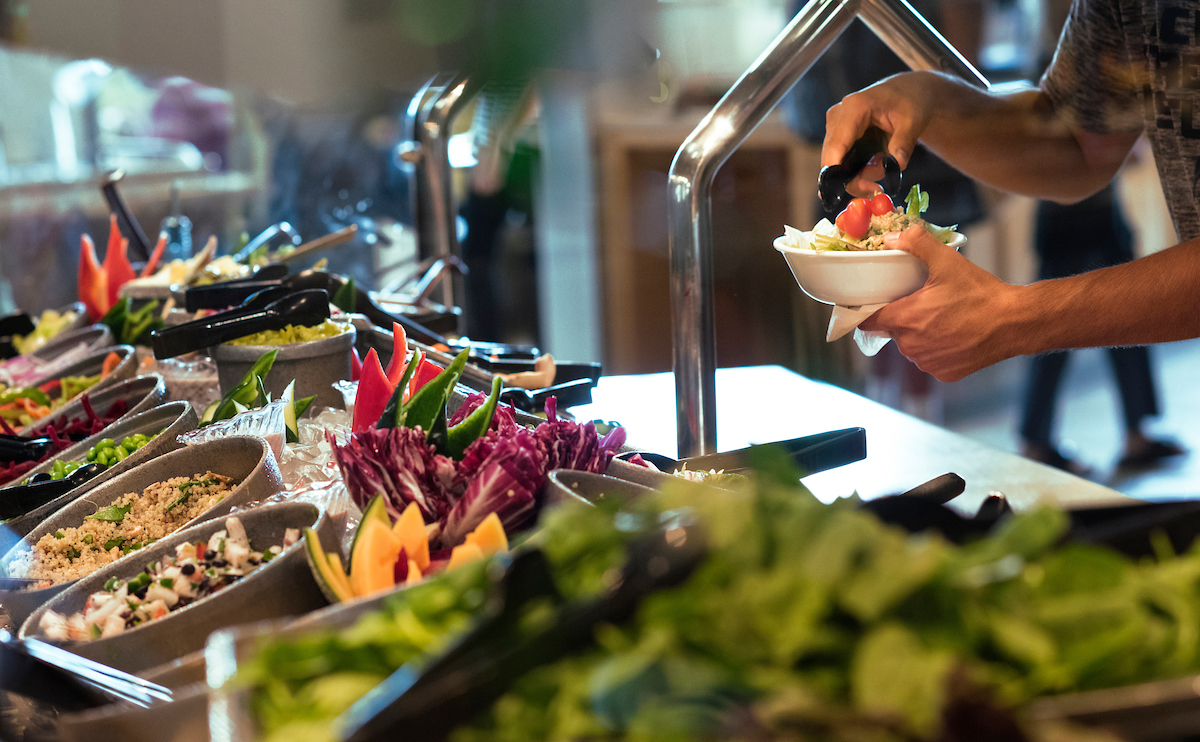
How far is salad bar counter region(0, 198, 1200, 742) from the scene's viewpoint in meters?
0.34

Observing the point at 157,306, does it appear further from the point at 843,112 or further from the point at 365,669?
the point at 365,669

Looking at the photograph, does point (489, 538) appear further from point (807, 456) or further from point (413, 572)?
point (807, 456)

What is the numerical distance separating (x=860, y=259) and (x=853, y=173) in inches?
5.9

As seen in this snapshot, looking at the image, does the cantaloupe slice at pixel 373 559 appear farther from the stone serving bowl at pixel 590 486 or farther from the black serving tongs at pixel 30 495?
the black serving tongs at pixel 30 495

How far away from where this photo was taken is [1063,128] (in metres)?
1.45

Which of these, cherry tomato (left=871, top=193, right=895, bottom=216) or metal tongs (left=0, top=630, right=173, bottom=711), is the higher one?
cherry tomato (left=871, top=193, right=895, bottom=216)

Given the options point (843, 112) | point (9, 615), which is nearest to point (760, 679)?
point (9, 615)

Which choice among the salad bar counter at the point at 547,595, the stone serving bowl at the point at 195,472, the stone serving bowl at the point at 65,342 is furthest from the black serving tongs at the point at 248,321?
the stone serving bowl at the point at 65,342

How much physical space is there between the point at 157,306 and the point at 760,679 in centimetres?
145

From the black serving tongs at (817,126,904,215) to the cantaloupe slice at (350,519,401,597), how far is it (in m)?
0.59

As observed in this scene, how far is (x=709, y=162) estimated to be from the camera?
97 centimetres

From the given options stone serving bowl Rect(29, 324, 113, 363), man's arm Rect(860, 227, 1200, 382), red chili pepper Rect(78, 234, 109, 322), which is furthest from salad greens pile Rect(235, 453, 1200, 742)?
red chili pepper Rect(78, 234, 109, 322)

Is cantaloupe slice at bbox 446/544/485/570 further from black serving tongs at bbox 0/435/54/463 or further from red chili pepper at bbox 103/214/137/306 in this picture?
red chili pepper at bbox 103/214/137/306

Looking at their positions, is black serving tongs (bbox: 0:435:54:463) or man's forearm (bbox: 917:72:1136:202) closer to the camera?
black serving tongs (bbox: 0:435:54:463)
